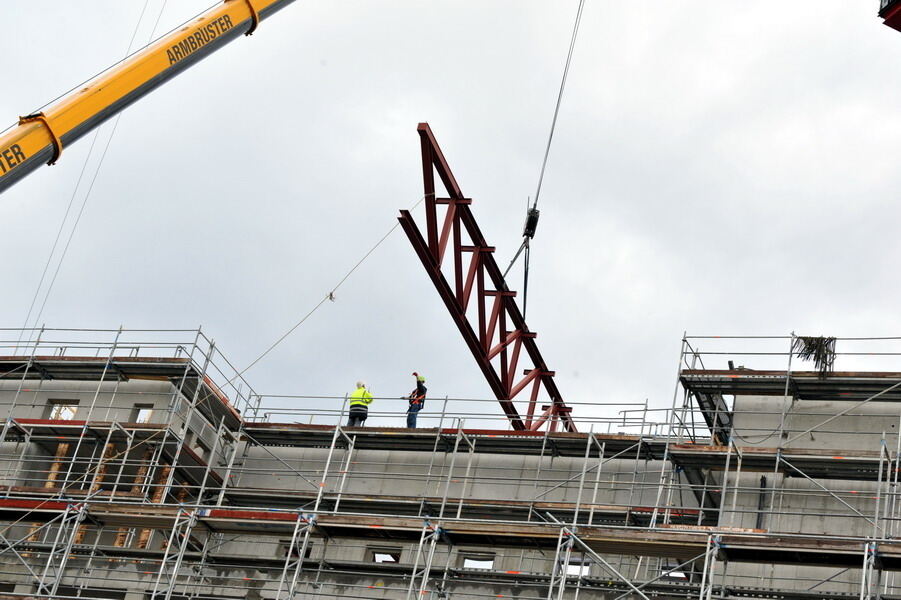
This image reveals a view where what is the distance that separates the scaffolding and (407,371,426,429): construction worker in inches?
19.6

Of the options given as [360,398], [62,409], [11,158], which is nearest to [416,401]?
[360,398]

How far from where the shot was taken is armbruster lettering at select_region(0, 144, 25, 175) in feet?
79.2

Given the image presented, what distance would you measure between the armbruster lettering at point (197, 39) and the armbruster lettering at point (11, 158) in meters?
4.53

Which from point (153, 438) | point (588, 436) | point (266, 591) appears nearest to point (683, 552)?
point (588, 436)

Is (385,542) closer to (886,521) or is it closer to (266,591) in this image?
(266,591)

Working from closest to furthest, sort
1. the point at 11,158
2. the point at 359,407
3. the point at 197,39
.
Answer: the point at 11,158 → the point at 197,39 → the point at 359,407

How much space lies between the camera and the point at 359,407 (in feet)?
117

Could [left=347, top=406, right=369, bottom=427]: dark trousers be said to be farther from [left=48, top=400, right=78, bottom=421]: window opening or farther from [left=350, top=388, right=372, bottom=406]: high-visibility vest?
[left=48, top=400, right=78, bottom=421]: window opening

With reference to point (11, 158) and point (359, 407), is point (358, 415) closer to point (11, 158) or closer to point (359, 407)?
point (359, 407)

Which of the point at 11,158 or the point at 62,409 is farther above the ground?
the point at 11,158

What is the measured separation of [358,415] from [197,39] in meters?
11.2

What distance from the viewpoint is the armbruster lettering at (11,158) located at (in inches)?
950

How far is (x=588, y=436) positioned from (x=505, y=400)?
483 cm

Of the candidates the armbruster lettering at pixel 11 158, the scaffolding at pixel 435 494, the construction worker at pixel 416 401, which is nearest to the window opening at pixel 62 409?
the scaffolding at pixel 435 494
